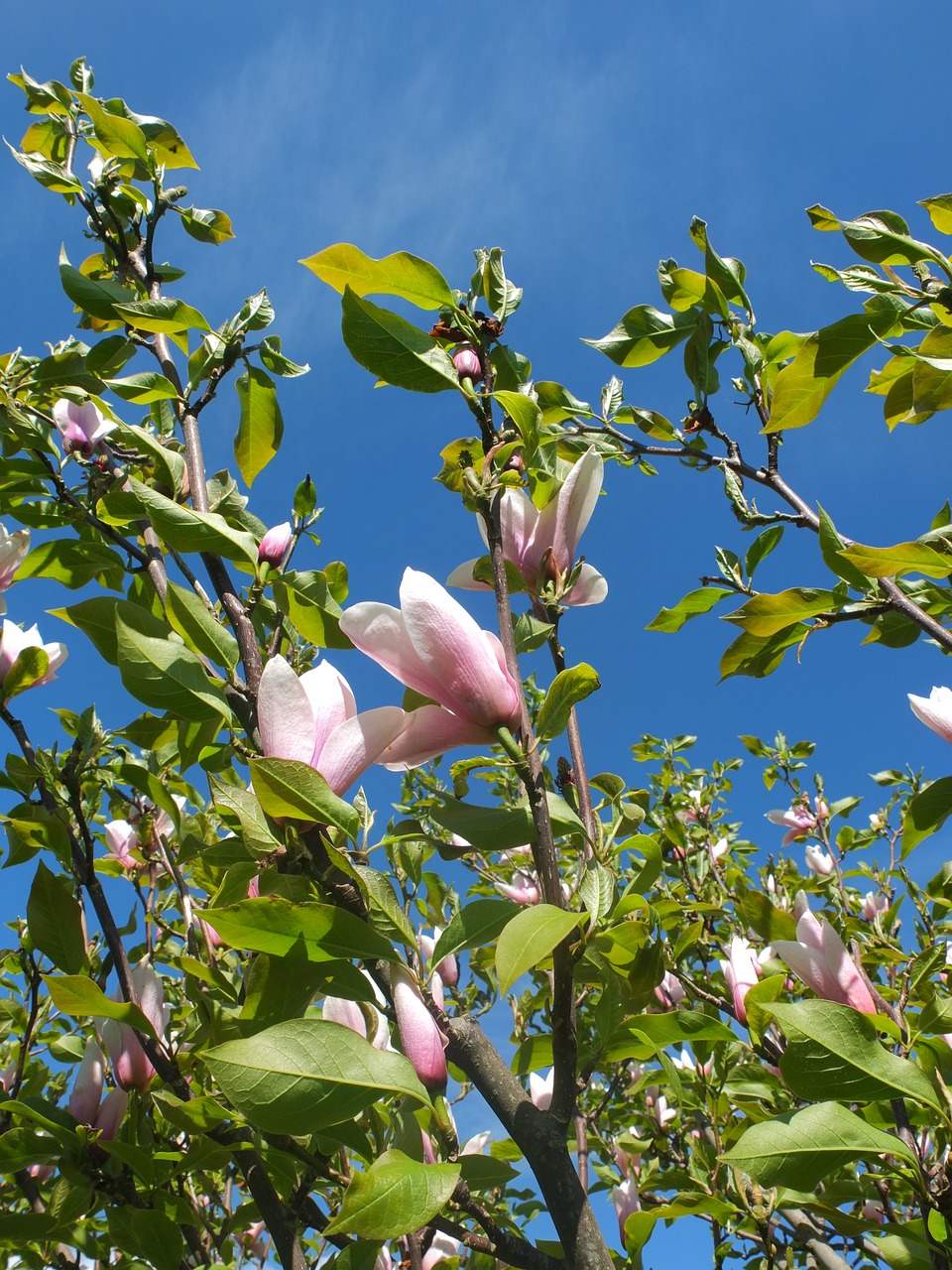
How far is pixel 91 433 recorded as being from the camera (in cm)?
170

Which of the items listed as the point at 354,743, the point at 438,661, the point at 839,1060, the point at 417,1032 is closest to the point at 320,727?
the point at 354,743

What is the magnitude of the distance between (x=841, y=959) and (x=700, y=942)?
133 centimetres

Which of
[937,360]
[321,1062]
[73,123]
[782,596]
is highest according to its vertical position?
[73,123]

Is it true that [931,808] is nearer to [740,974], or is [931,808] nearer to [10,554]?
[740,974]

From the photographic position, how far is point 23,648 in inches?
62.5

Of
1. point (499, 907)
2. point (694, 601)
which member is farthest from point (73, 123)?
point (499, 907)

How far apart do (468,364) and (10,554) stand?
0.98m

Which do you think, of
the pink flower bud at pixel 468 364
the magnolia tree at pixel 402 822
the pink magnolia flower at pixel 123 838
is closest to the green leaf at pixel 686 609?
the magnolia tree at pixel 402 822

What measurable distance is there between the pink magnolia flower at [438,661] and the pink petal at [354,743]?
0.08ft

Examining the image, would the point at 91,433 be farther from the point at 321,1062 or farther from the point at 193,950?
the point at 321,1062

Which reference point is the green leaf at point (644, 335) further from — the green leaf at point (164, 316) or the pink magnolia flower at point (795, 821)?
the pink magnolia flower at point (795, 821)

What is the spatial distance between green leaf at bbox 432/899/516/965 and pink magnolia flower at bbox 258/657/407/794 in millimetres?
167

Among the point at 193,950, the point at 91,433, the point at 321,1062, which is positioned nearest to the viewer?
the point at 321,1062

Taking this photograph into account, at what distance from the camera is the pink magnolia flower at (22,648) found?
1.54 m
